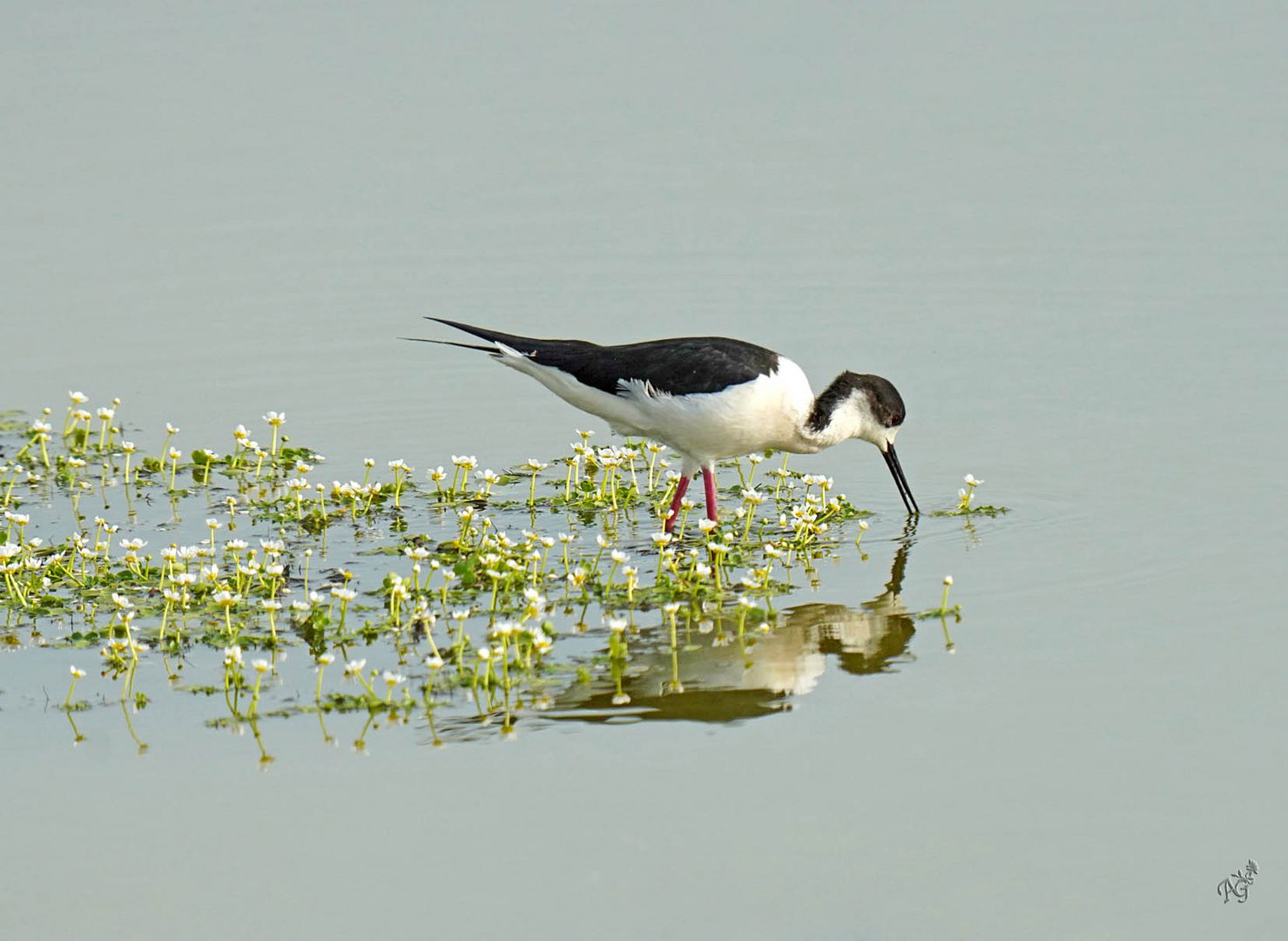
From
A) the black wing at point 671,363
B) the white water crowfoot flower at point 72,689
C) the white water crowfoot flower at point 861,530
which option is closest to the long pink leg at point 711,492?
the black wing at point 671,363

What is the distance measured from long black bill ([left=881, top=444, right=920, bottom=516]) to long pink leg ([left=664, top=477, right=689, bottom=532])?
1.09 m

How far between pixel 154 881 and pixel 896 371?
6750mm

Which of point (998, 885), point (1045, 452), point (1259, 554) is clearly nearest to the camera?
point (998, 885)

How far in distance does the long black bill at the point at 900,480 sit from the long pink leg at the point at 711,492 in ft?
3.16

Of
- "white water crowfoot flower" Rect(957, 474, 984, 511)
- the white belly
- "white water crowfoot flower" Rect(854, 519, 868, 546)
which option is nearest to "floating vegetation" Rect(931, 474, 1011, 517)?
"white water crowfoot flower" Rect(957, 474, 984, 511)

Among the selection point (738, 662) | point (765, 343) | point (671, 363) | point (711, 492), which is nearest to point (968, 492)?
point (711, 492)

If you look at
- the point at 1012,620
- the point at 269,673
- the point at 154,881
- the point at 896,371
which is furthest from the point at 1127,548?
the point at 154,881

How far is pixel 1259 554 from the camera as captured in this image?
814 cm

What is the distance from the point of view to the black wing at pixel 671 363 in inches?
348

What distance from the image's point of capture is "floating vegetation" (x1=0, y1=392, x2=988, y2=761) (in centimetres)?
673

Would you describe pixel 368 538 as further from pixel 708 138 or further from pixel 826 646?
pixel 708 138

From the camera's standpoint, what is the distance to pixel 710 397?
8.80m

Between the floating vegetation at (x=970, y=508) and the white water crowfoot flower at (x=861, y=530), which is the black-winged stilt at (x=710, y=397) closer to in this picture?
the floating vegetation at (x=970, y=508)

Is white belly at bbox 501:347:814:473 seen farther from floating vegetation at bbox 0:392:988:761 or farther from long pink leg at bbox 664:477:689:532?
floating vegetation at bbox 0:392:988:761
